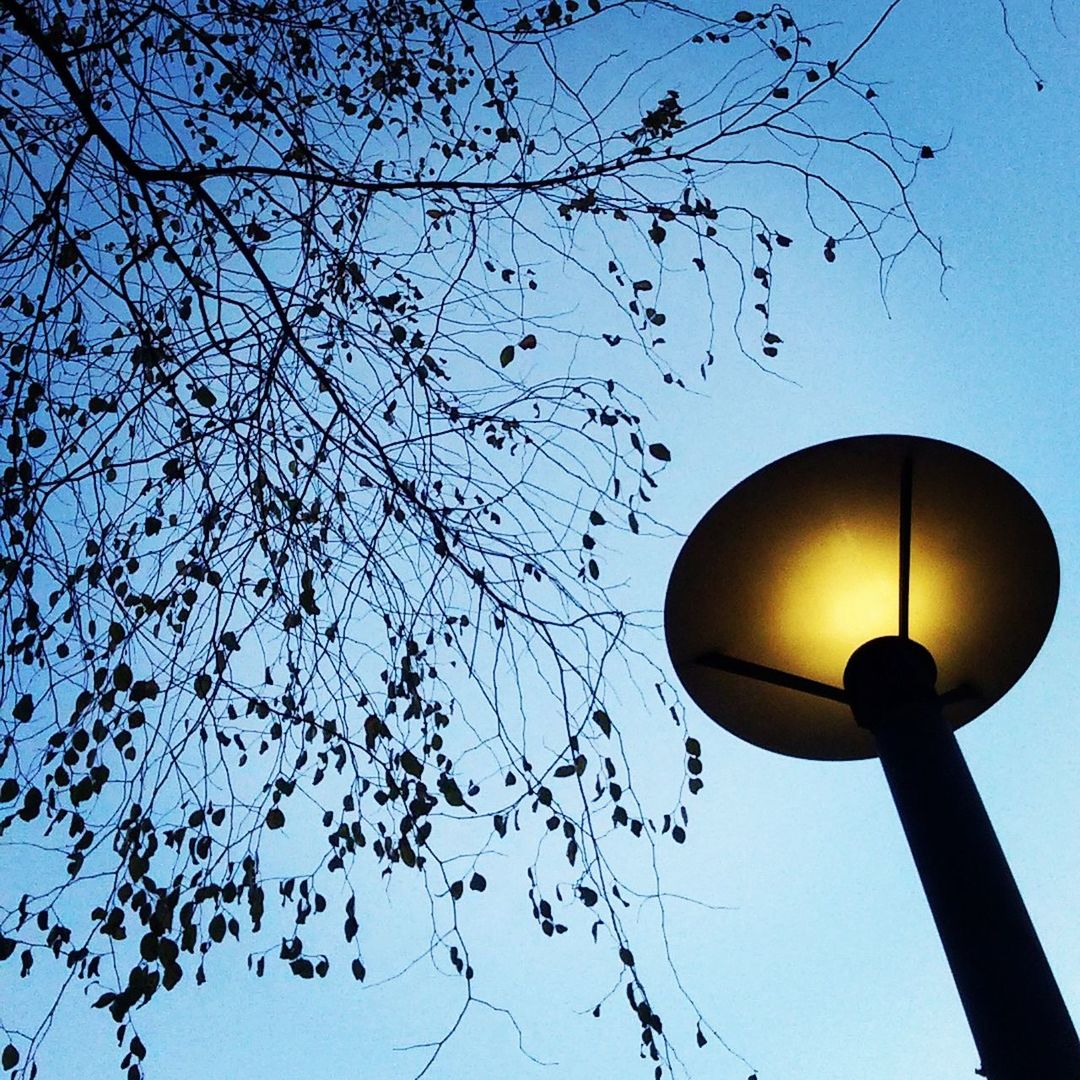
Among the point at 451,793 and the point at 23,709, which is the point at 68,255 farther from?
the point at 451,793

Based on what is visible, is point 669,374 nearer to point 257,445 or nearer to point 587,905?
point 257,445

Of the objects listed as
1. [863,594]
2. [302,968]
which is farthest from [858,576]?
[302,968]

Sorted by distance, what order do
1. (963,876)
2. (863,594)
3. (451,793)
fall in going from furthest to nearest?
(451,793) < (863,594) < (963,876)

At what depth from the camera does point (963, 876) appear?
196cm

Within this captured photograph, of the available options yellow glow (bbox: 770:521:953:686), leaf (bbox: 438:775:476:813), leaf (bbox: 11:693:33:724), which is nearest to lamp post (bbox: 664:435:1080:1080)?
yellow glow (bbox: 770:521:953:686)

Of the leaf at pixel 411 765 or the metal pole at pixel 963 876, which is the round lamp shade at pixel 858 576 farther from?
the leaf at pixel 411 765

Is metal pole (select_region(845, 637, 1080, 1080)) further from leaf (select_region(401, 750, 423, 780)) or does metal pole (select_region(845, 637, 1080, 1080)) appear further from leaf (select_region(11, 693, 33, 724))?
leaf (select_region(11, 693, 33, 724))

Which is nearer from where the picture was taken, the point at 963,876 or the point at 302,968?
the point at 963,876

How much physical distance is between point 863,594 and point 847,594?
0.04m

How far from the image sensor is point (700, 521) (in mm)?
2588

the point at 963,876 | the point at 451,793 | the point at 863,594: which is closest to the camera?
the point at 963,876

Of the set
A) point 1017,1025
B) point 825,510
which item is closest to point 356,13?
point 825,510

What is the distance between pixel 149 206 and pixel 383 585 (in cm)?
173

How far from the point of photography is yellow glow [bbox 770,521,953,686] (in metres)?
2.48
